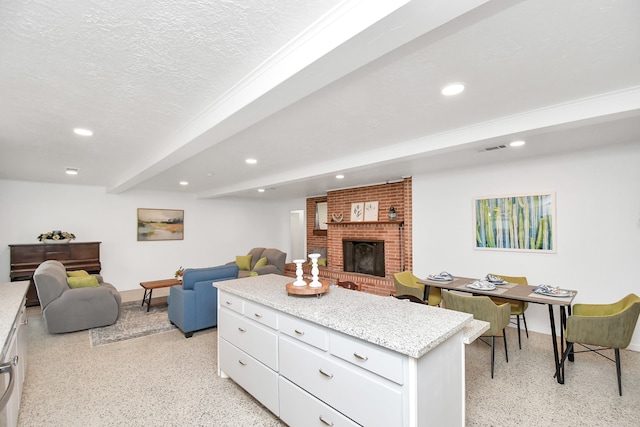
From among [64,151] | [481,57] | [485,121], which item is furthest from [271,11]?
[64,151]

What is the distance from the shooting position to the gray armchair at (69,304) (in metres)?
3.77

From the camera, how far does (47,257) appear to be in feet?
18.2

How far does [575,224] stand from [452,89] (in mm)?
2963

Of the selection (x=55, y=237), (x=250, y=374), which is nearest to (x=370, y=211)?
(x=250, y=374)

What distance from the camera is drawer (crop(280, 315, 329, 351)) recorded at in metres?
1.75

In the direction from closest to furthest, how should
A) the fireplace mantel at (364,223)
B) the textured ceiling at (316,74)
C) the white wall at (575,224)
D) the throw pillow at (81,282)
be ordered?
the textured ceiling at (316,74), the white wall at (575,224), the throw pillow at (81,282), the fireplace mantel at (364,223)

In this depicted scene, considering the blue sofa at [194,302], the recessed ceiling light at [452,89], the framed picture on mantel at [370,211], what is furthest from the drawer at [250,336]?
the framed picture on mantel at [370,211]

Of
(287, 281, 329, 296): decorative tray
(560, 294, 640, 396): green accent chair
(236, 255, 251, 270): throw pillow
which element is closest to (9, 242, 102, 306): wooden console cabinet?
(236, 255, 251, 270): throw pillow

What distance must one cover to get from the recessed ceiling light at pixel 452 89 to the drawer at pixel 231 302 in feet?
7.54

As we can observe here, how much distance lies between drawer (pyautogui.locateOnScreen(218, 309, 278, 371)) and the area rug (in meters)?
1.87

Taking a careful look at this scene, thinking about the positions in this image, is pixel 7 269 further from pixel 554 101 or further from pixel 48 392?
pixel 554 101

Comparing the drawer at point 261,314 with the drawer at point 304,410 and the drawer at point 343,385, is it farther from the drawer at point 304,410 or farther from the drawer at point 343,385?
the drawer at point 304,410

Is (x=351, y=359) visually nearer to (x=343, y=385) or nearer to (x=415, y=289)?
(x=343, y=385)

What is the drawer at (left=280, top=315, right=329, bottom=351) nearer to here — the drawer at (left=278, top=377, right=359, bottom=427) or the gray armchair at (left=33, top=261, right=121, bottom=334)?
the drawer at (left=278, top=377, right=359, bottom=427)
